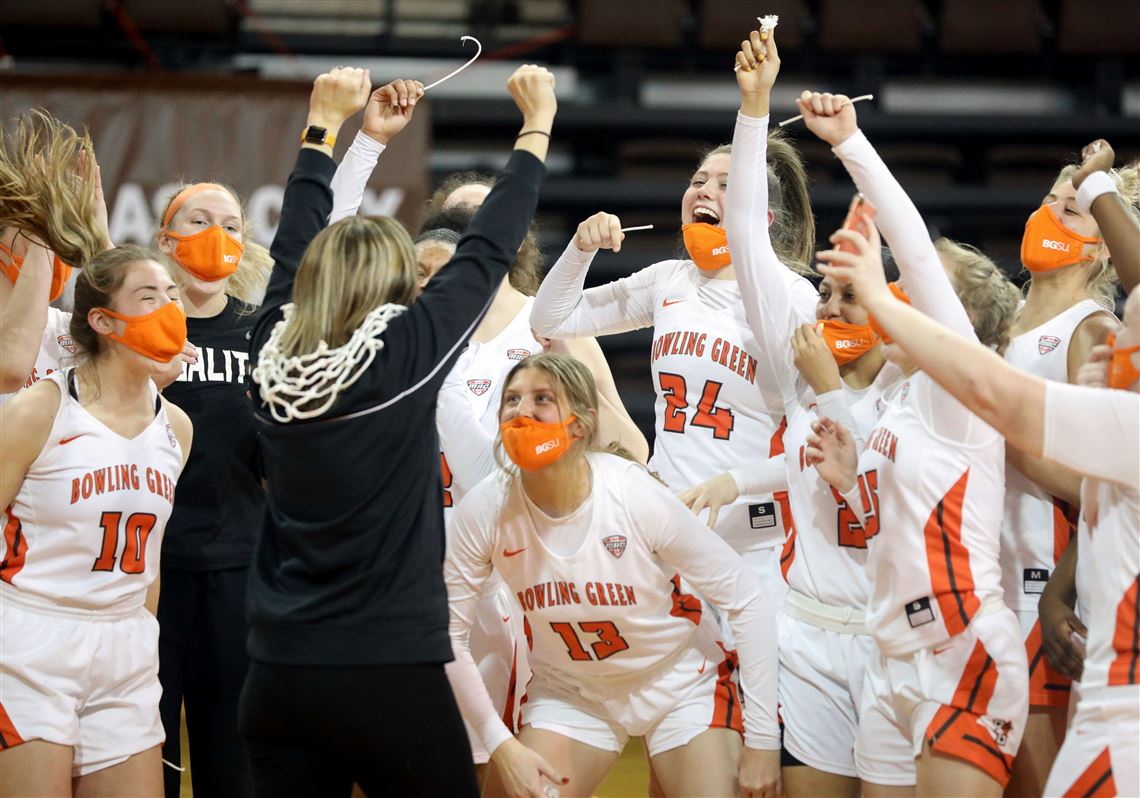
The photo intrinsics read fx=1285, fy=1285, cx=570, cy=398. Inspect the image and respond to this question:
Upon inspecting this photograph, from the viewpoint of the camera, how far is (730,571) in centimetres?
299

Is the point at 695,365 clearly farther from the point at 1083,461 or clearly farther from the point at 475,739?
the point at 1083,461

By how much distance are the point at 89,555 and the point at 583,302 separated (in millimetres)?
1565

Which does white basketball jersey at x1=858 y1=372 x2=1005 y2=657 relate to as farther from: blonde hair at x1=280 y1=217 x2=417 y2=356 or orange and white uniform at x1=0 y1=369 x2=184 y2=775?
orange and white uniform at x1=0 y1=369 x2=184 y2=775

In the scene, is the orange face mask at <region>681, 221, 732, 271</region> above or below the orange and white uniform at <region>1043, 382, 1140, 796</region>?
above

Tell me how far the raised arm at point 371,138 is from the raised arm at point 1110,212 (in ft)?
4.97

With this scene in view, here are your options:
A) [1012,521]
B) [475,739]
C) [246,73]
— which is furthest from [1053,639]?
[246,73]

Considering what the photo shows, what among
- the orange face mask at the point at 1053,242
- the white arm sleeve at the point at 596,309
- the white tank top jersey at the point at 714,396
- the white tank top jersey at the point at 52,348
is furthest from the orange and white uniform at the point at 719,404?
the white tank top jersey at the point at 52,348

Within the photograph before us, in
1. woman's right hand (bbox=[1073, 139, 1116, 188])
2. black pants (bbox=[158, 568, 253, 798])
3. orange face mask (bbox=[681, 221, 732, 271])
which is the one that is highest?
woman's right hand (bbox=[1073, 139, 1116, 188])

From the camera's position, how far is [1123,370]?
7.47 feet

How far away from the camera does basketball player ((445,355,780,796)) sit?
2963 millimetres

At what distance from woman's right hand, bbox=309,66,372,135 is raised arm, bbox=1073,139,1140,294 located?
1.60m

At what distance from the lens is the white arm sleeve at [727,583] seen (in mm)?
2955

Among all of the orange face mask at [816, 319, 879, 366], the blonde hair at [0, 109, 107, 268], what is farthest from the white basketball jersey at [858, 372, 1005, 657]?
the blonde hair at [0, 109, 107, 268]

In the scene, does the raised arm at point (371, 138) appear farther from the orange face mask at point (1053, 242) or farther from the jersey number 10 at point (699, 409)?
the orange face mask at point (1053, 242)
